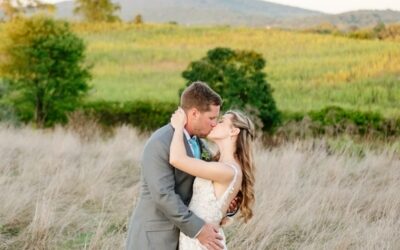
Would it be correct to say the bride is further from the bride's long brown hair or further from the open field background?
the open field background

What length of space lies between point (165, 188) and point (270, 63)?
4003 centimetres

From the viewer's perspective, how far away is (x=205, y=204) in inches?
152

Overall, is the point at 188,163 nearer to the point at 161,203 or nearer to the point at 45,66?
the point at 161,203

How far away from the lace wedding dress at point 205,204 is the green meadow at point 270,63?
71.6 feet

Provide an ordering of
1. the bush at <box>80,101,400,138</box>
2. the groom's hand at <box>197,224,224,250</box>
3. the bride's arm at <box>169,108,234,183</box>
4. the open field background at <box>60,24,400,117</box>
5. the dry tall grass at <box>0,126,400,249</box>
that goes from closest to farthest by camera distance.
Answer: the bride's arm at <box>169,108,234,183</box>
the groom's hand at <box>197,224,224,250</box>
the dry tall grass at <box>0,126,400,249</box>
the bush at <box>80,101,400,138</box>
the open field background at <box>60,24,400,117</box>

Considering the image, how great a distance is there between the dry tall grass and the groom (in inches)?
76.3

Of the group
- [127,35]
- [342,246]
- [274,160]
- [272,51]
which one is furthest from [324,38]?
[342,246]

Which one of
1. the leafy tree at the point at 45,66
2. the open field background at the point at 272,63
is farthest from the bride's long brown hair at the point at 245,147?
the open field background at the point at 272,63

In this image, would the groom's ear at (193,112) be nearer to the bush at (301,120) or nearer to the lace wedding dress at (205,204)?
the lace wedding dress at (205,204)

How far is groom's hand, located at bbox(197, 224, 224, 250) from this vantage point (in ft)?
12.5

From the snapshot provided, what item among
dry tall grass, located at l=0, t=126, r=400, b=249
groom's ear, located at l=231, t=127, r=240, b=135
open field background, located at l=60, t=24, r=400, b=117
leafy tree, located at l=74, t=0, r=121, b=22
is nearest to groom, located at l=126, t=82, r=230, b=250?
groom's ear, located at l=231, t=127, r=240, b=135

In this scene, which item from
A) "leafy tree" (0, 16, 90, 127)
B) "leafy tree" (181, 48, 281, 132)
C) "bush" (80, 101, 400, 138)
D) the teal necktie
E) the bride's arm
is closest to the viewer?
the bride's arm

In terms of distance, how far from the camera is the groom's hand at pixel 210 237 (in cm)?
380

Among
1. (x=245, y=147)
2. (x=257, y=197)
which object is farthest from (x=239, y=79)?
(x=245, y=147)
